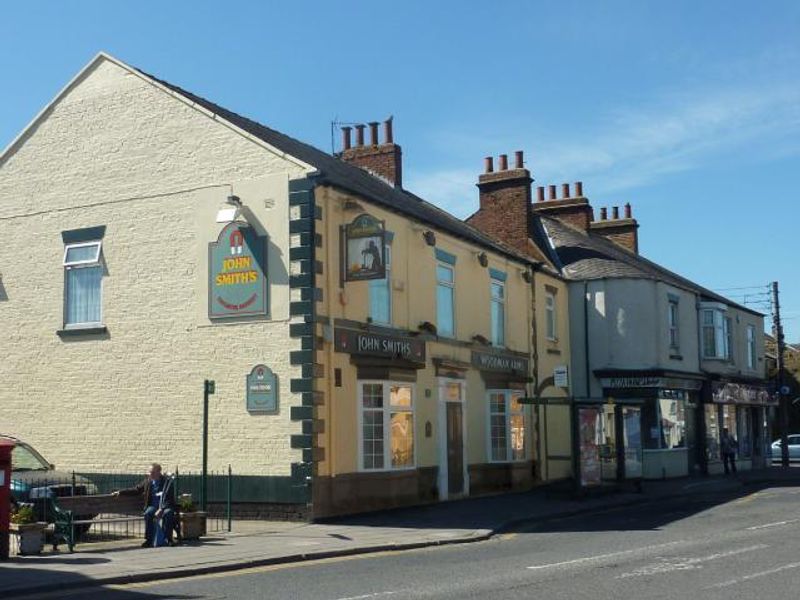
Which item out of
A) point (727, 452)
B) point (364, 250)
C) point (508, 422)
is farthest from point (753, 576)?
point (727, 452)

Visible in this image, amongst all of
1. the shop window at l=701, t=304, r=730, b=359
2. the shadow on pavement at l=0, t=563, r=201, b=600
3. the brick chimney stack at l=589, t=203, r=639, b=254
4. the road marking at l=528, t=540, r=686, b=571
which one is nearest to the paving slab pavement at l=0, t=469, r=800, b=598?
the shadow on pavement at l=0, t=563, r=201, b=600

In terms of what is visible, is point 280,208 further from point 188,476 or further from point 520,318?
point 520,318

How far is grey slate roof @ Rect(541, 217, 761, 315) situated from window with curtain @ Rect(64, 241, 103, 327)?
16523 millimetres

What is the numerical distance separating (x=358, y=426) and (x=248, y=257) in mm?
4022

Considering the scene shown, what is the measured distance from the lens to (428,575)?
11969 mm

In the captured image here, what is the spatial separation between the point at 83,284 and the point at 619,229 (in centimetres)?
2592

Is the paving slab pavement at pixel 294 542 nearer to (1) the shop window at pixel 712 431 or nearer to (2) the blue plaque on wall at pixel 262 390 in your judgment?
(2) the blue plaque on wall at pixel 262 390

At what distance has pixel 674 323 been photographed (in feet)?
112

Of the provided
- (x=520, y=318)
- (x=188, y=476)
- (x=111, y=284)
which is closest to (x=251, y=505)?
(x=188, y=476)

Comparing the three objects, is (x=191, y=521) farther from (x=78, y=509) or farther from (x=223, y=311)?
(x=223, y=311)

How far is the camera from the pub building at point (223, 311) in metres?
19.1

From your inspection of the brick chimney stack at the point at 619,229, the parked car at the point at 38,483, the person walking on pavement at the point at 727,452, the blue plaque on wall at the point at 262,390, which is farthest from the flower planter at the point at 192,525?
the brick chimney stack at the point at 619,229

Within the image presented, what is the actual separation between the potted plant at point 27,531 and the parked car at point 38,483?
1040mm

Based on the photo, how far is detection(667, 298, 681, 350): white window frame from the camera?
110 feet
